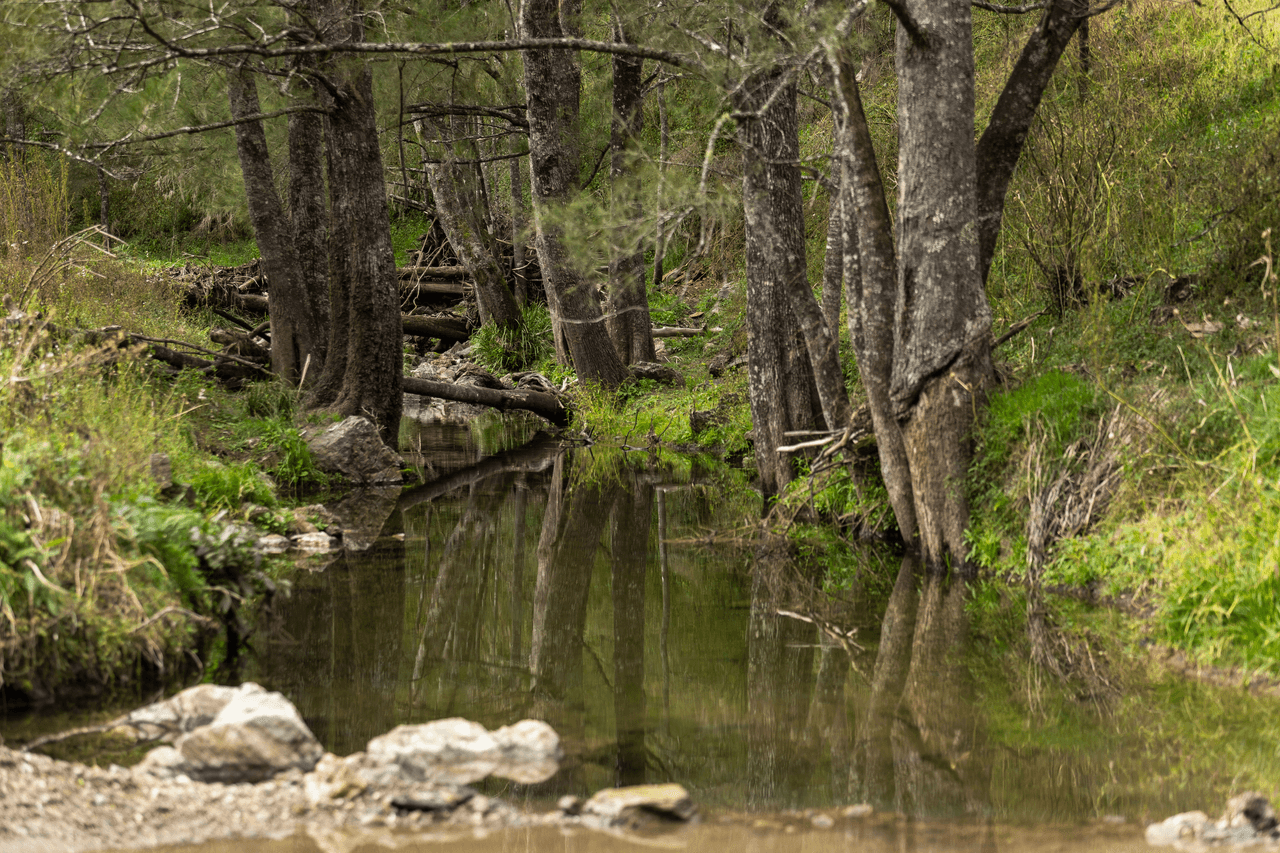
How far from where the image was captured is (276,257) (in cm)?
1280

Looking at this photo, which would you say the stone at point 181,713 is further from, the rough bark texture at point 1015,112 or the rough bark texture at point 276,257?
the rough bark texture at point 276,257

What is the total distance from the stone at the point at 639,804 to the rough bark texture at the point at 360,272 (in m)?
8.60

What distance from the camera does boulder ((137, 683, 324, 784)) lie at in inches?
155

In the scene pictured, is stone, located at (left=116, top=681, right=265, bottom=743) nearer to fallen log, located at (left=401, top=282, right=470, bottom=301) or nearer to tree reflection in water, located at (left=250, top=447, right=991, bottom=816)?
tree reflection in water, located at (left=250, top=447, right=991, bottom=816)

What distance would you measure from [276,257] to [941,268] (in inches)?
330

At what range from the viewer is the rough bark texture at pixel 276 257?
12.4m

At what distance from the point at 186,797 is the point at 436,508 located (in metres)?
6.53

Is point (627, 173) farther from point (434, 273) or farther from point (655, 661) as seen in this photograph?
point (434, 273)

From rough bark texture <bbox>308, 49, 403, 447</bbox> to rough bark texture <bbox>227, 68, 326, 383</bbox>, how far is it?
41.9 inches

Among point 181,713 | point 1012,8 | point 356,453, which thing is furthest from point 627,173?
point 181,713

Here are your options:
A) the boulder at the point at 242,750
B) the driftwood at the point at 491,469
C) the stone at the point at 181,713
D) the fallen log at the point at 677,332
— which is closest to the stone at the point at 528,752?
the boulder at the point at 242,750

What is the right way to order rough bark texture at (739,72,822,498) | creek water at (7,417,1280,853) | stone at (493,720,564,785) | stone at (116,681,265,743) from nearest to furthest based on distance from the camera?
creek water at (7,417,1280,853)
stone at (493,720,564,785)
stone at (116,681,265,743)
rough bark texture at (739,72,822,498)

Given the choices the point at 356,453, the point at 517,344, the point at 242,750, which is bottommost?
the point at 242,750

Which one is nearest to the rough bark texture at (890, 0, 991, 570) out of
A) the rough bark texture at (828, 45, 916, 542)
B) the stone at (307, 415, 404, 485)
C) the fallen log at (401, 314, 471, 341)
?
the rough bark texture at (828, 45, 916, 542)
